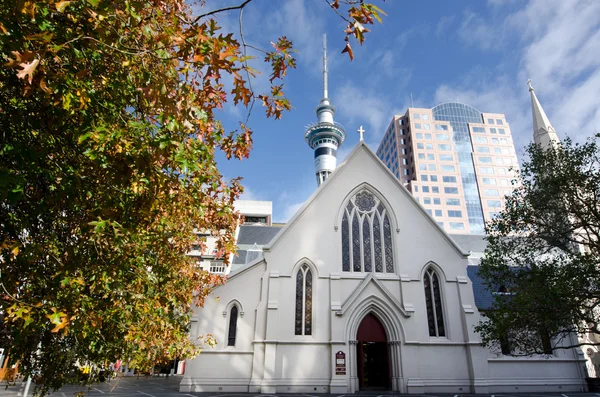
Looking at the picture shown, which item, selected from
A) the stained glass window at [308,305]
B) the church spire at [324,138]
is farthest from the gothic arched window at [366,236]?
the church spire at [324,138]

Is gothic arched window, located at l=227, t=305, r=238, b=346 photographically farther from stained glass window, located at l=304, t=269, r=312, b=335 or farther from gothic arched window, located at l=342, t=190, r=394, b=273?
gothic arched window, located at l=342, t=190, r=394, b=273

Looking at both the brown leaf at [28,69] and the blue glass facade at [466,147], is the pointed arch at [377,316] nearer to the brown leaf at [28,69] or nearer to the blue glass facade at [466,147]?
the brown leaf at [28,69]

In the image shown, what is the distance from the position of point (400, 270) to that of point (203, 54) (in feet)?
71.5

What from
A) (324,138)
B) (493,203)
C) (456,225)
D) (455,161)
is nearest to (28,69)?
(324,138)

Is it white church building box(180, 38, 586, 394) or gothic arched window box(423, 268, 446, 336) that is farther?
gothic arched window box(423, 268, 446, 336)

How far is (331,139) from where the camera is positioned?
8762cm

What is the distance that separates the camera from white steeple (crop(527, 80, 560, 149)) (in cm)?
4309

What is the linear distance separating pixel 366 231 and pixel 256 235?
15.9m

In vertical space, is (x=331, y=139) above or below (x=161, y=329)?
above

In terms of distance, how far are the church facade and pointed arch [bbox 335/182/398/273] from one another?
7 cm

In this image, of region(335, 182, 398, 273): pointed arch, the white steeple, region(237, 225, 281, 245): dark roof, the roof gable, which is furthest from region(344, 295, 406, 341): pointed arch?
the white steeple

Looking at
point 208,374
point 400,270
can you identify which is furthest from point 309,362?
point 400,270

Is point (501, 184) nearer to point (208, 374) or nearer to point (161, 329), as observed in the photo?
point (208, 374)

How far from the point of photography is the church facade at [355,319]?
2103 centimetres
